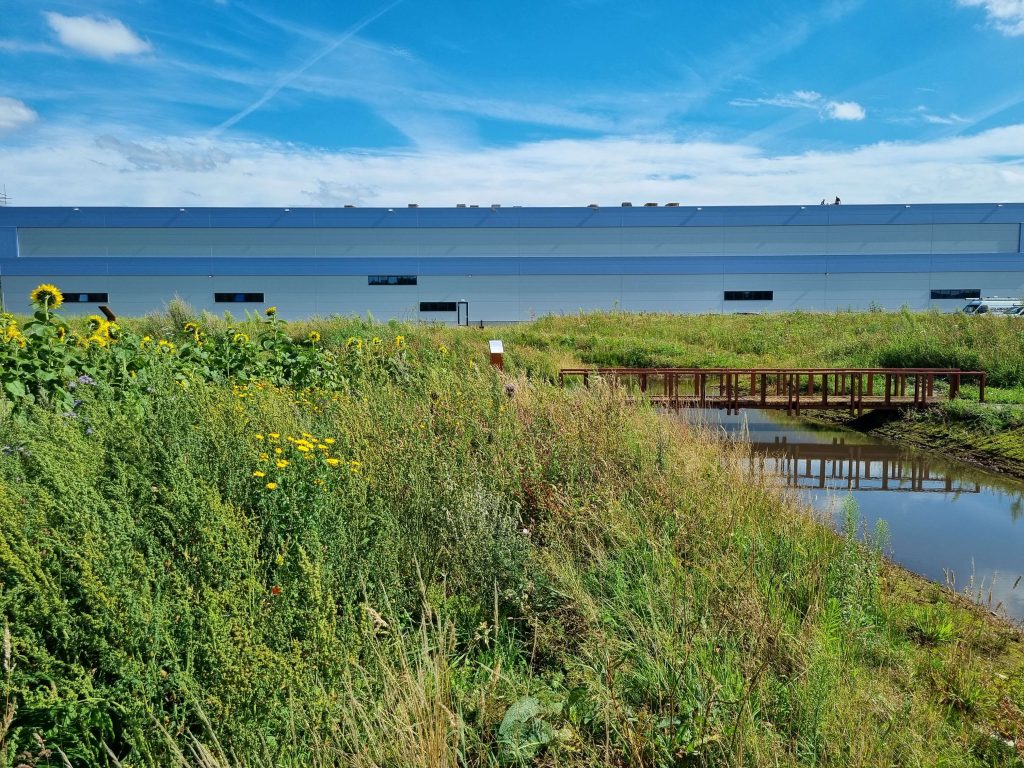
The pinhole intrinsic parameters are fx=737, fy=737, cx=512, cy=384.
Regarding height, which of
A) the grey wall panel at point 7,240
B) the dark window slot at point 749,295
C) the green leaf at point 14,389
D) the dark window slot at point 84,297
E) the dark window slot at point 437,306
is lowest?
the green leaf at point 14,389

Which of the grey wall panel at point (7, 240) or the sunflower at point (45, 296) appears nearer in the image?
the sunflower at point (45, 296)

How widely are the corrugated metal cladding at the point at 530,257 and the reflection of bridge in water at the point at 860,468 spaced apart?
93.5ft

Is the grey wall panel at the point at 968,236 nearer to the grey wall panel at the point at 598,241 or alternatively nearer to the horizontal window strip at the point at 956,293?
the grey wall panel at the point at 598,241

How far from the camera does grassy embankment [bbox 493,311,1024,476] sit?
1309cm

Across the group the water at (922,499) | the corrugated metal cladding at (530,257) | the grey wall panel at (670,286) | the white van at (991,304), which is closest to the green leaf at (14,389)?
the water at (922,499)

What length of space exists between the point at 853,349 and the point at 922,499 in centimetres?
1330

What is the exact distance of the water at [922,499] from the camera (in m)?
6.92

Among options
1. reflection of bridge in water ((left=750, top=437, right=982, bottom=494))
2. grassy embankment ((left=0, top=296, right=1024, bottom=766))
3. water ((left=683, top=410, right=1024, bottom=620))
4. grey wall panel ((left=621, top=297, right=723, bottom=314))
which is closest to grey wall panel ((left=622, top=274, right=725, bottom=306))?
grey wall panel ((left=621, top=297, right=723, bottom=314))

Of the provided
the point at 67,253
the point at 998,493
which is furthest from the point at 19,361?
the point at 67,253

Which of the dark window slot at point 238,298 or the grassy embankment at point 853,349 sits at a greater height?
the dark window slot at point 238,298

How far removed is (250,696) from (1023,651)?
478 centimetres

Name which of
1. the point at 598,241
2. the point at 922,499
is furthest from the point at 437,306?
the point at 922,499

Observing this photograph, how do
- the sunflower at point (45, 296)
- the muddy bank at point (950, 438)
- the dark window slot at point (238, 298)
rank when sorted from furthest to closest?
the dark window slot at point (238, 298), the muddy bank at point (950, 438), the sunflower at point (45, 296)

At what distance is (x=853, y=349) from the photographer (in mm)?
22172
